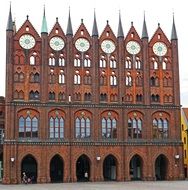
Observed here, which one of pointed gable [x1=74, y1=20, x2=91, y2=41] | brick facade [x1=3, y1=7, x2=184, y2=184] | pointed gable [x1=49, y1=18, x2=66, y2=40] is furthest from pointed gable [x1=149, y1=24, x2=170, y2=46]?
pointed gable [x1=49, y1=18, x2=66, y2=40]

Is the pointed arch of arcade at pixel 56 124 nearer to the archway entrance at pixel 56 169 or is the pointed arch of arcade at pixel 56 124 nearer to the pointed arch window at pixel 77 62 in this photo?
the archway entrance at pixel 56 169

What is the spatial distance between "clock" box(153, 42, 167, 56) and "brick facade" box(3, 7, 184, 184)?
1.78 ft

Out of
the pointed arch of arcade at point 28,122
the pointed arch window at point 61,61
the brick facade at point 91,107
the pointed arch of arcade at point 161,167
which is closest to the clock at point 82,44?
the brick facade at point 91,107

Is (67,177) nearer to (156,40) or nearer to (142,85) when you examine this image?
(142,85)

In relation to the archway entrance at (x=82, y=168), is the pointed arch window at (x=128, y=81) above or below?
above

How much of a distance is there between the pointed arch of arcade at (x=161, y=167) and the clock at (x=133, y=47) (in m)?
17.7

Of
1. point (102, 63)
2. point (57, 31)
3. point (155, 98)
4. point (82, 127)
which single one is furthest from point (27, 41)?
point (155, 98)

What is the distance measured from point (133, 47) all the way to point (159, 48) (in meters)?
4.52

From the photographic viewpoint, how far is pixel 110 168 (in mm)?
85625

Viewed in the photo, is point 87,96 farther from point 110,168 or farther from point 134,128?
point 110,168

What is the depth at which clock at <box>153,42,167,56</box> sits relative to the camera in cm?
8244

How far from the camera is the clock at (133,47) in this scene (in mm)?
81500

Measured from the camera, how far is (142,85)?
265 ft

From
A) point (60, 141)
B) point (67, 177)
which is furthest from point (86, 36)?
point (67, 177)
